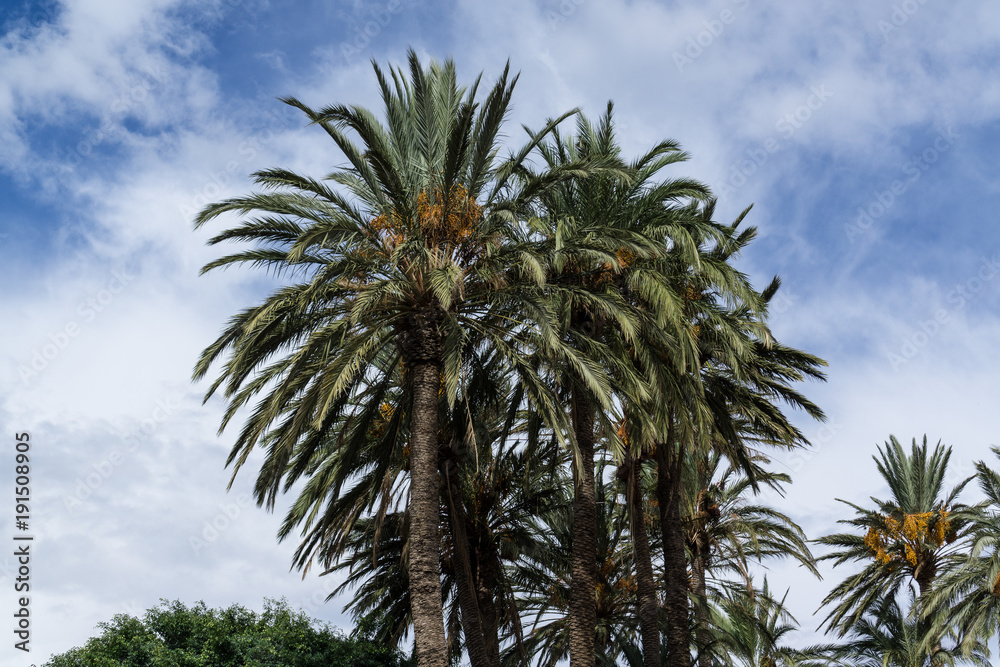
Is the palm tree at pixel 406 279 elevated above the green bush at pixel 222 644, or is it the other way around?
the palm tree at pixel 406 279

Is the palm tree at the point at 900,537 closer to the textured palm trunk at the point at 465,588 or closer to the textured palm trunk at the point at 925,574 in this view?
the textured palm trunk at the point at 925,574

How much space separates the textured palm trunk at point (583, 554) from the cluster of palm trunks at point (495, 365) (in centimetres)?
5

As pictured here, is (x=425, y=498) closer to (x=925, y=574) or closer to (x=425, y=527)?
(x=425, y=527)

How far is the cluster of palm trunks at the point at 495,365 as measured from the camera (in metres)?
16.7

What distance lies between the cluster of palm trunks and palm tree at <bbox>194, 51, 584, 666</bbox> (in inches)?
1.9

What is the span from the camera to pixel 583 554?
63.4 feet

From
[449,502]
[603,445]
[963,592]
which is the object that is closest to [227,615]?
[449,502]

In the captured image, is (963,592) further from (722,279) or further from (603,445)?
(722,279)

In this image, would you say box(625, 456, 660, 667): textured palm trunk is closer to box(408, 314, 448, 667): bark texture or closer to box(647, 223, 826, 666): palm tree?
box(647, 223, 826, 666): palm tree

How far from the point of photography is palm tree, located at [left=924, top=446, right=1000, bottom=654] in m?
28.5

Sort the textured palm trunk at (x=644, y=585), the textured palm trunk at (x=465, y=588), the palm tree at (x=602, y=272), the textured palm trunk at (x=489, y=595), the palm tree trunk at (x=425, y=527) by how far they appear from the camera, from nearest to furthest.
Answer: the palm tree trunk at (x=425, y=527) < the palm tree at (x=602, y=272) < the textured palm trunk at (x=465, y=588) < the textured palm trunk at (x=644, y=585) < the textured palm trunk at (x=489, y=595)

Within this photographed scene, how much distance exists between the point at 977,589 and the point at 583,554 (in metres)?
17.3

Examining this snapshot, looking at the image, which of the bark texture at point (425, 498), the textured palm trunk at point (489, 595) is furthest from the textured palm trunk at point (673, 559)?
the bark texture at point (425, 498)

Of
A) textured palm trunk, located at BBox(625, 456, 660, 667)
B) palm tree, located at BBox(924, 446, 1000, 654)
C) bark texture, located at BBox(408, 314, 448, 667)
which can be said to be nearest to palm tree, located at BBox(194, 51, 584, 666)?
bark texture, located at BBox(408, 314, 448, 667)
